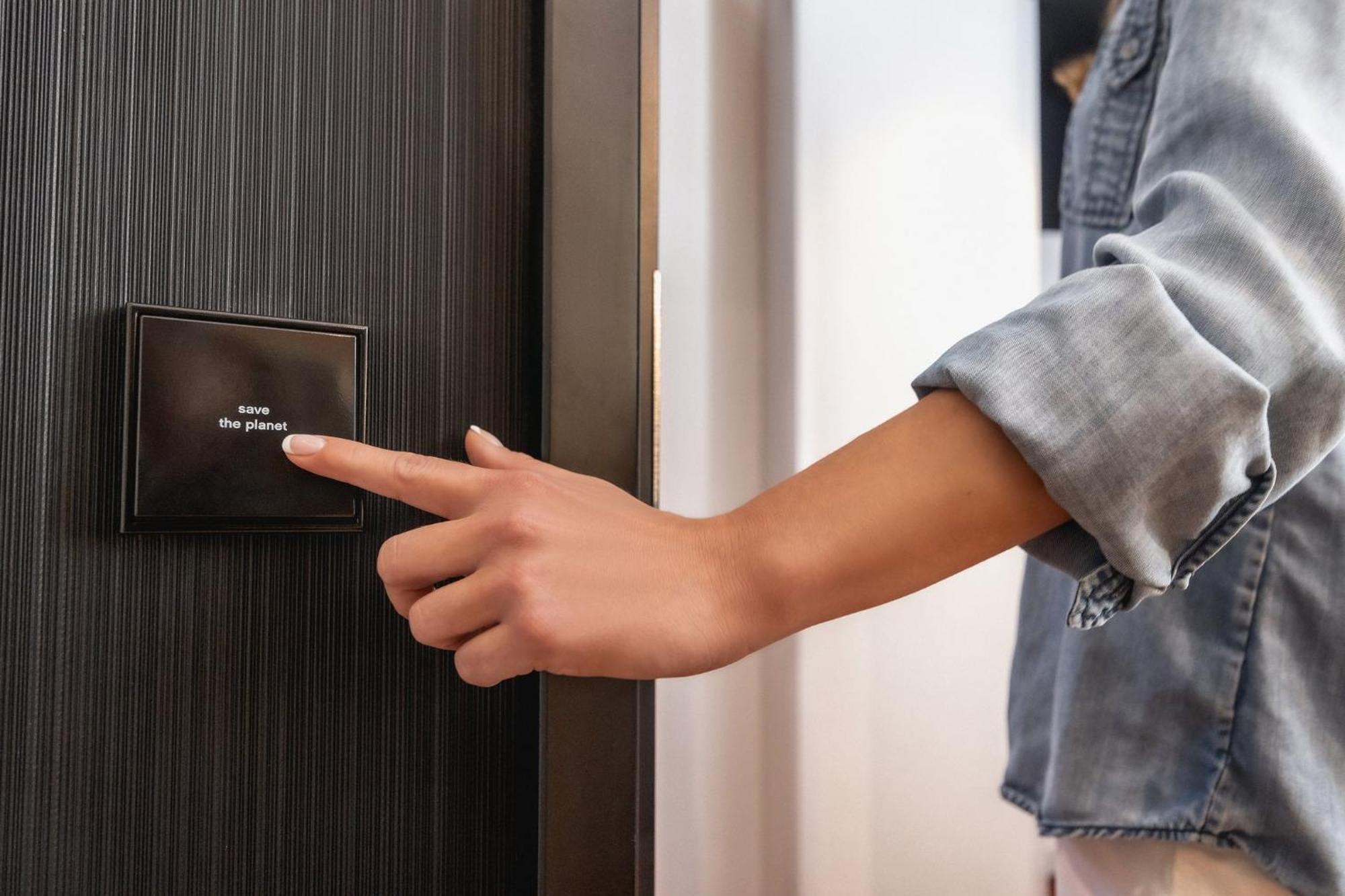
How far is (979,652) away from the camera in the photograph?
3.34ft

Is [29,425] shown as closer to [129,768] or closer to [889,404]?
[129,768]

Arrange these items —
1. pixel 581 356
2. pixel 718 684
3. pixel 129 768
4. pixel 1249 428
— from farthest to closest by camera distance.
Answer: pixel 718 684 < pixel 581 356 < pixel 129 768 < pixel 1249 428

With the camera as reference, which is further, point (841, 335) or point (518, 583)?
point (841, 335)

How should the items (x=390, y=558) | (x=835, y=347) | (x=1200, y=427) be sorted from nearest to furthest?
(x=1200, y=427) < (x=390, y=558) < (x=835, y=347)

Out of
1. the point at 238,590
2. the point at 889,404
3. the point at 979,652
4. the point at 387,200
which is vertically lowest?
the point at 979,652

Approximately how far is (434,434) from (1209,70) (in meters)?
0.49

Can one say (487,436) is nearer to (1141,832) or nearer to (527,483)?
(527,483)

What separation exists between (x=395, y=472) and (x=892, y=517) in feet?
0.86

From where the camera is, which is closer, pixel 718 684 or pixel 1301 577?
pixel 1301 577

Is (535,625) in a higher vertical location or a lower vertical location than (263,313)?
lower

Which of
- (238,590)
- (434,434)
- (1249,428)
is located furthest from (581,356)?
(1249,428)

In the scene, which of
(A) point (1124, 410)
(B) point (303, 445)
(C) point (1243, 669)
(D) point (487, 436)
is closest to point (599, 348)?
(D) point (487, 436)

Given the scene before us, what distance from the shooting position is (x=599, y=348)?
591 mm

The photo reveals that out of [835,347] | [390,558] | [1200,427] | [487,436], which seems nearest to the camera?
[1200,427]
